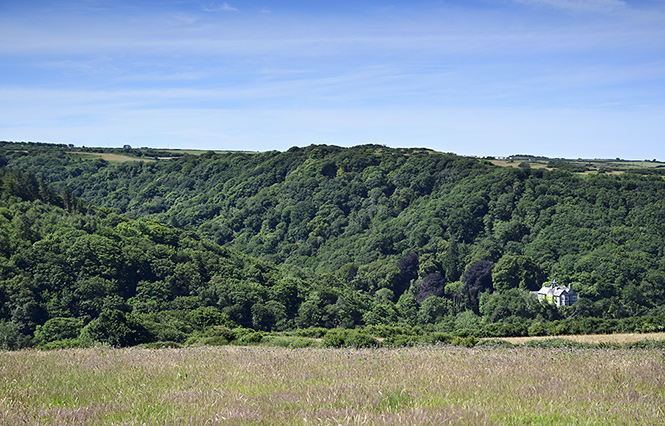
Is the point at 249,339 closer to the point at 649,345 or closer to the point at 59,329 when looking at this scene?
the point at 649,345

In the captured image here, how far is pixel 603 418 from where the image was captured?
6039 mm

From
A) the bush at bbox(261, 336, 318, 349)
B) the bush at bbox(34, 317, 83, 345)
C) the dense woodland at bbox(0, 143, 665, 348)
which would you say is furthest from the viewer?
the dense woodland at bbox(0, 143, 665, 348)

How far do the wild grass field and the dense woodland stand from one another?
18.5 ft

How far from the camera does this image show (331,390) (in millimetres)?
7203

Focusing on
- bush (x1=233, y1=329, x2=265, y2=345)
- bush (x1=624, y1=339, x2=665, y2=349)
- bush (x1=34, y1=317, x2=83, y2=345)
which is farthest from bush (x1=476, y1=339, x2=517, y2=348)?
bush (x1=34, y1=317, x2=83, y2=345)

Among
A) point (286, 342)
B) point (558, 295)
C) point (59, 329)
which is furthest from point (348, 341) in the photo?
point (558, 295)

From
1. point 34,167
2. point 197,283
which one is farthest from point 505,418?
point 34,167

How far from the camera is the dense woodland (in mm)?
45062

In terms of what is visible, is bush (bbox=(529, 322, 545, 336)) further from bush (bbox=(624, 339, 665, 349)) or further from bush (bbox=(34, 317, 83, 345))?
bush (bbox=(34, 317, 83, 345))

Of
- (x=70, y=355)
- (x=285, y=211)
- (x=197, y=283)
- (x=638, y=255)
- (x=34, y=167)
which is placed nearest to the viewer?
(x=70, y=355)

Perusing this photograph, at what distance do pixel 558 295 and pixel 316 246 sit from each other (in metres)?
54.1

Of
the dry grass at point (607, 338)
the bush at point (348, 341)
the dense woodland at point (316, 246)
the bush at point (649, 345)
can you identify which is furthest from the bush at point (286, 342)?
the bush at point (649, 345)

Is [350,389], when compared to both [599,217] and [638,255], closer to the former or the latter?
[638,255]

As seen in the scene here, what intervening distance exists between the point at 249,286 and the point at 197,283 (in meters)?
5.10
